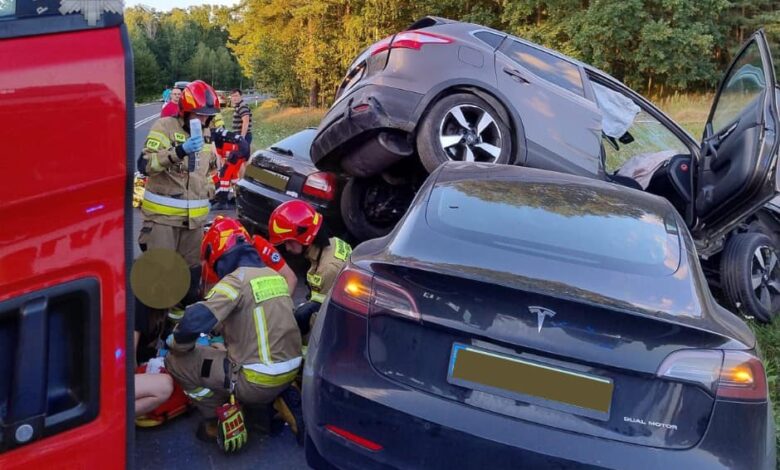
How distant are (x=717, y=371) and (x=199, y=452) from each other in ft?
7.58

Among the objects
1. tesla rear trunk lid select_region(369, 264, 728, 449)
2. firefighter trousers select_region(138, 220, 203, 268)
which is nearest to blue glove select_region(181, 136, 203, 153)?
firefighter trousers select_region(138, 220, 203, 268)

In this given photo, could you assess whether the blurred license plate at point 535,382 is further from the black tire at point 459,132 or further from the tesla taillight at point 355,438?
the black tire at point 459,132

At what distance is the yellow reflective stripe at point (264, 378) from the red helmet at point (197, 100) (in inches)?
84.2

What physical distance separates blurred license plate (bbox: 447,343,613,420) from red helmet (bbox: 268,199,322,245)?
1.80 m

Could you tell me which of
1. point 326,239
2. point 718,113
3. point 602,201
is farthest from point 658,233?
point 718,113

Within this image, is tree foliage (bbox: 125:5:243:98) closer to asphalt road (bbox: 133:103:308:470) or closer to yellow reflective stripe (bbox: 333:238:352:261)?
yellow reflective stripe (bbox: 333:238:352:261)

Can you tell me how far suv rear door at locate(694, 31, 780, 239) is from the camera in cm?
414

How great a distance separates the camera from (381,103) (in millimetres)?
4672

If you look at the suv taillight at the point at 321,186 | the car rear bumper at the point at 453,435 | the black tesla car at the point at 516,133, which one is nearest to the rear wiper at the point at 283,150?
the suv taillight at the point at 321,186

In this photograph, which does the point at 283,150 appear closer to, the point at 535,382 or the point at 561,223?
the point at 561,223

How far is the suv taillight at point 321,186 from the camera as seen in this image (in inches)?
215

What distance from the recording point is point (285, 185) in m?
5.63

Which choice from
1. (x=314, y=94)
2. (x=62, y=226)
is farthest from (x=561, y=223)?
(x=314, y=94)

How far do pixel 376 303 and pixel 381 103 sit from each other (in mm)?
2690
